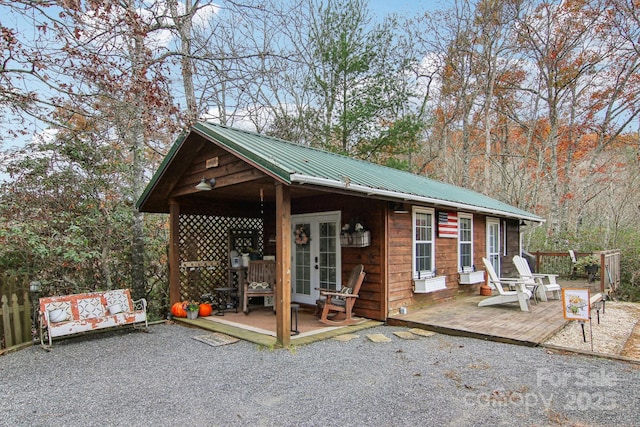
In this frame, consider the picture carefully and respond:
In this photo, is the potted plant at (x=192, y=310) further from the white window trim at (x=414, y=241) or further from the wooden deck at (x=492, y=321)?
the white window trim at (x=414, y=241)

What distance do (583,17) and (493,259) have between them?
1036 centimetres

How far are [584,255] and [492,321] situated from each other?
6854mm

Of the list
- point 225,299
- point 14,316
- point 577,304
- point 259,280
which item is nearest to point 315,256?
point 259,280

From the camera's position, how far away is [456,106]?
1634cm

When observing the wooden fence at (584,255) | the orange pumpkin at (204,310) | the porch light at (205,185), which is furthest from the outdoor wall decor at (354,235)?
the wooden fence at (584,255)

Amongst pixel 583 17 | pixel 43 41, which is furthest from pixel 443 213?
pixel 583 17

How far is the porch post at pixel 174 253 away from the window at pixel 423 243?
426cm

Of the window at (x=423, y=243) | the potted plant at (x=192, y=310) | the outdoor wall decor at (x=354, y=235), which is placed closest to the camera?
the outdoor wall decor at (x=354, y=235)

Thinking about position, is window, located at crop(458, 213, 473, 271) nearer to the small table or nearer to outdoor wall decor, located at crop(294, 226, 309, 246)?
outdoor wall decor, located at crop(294, 226, 309, 246)

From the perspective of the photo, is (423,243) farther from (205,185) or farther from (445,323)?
(205,185)

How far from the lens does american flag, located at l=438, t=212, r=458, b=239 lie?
293 inches

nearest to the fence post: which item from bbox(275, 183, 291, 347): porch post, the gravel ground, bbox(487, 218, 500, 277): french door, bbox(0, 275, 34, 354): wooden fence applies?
bbox(0, 275, 34, 354): wooden fence

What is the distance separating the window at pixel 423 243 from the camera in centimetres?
676

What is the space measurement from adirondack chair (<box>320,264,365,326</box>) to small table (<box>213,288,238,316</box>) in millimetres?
2013
